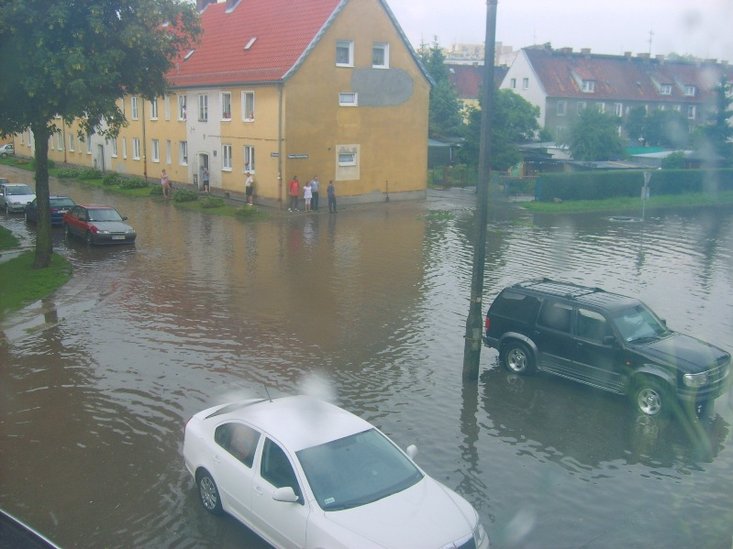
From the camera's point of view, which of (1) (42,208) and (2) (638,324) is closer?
(2) (638,324)

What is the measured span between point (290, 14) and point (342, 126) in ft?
21.9

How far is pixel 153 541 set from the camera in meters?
7.71

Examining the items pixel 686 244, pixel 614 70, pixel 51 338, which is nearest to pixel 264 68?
pixel 686 244

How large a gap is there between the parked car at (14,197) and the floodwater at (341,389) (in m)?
10.9

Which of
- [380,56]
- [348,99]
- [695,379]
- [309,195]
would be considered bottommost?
[695,379]

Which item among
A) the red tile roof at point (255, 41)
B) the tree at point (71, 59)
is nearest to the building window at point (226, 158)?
the red tile roof at point (255, 41)

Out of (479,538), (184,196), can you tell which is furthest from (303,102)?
(479,538)

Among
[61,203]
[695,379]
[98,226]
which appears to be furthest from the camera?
[61,203]

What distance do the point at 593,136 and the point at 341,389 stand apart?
42.5 meters

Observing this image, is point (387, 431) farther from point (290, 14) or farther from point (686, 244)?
point (290, 14)

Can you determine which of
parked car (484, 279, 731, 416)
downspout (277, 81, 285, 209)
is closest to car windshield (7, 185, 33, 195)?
downspout (277, 81, 285, 209)

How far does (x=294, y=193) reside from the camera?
34281 mm

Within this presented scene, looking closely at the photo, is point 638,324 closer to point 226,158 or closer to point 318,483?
point 318,483

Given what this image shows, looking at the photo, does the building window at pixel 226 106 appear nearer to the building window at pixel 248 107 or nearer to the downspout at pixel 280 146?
the building window at pixel 248 107
